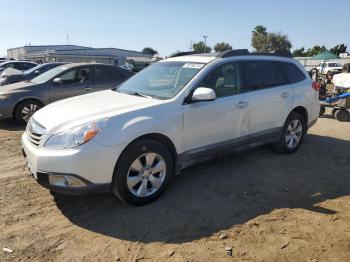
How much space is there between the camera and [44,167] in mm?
3895

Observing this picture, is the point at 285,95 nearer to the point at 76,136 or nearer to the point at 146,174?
the point at 146,174

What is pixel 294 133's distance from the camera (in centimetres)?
652

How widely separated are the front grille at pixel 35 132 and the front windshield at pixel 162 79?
141cm

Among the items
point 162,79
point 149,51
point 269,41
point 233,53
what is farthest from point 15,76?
point 149,51

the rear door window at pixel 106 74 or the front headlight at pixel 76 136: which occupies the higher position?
the rear door window at pixel 106 74

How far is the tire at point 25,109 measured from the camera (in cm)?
898

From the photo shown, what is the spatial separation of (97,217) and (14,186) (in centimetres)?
158

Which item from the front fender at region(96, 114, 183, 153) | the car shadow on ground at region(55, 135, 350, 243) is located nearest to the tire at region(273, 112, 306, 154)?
the car shadow on ground at region(55, 135, 350, 243)

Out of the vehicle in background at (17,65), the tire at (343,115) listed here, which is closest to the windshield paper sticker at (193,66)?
the tire at (343,115)

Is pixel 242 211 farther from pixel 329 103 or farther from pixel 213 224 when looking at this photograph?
pixel 329 103

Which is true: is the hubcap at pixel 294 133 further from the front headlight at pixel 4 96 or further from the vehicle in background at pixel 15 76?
the vehicle in background at pixel 15 76

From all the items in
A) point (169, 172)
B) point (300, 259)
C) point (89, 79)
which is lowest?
point (300, 259)

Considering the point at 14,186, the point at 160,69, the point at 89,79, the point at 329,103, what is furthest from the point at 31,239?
the point at 329,103

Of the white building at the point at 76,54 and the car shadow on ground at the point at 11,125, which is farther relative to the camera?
the white building at the point at 76,54
